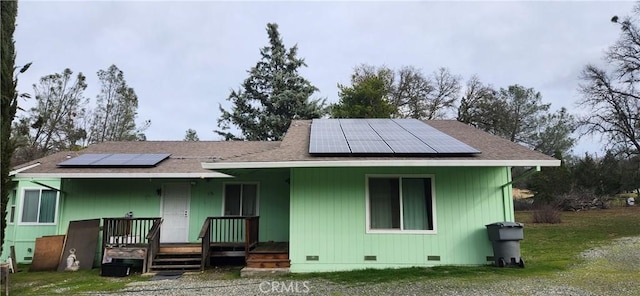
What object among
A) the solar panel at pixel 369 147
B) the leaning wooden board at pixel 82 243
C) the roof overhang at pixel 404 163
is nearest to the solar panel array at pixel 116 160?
the leaning wooden board at pixel 82 243

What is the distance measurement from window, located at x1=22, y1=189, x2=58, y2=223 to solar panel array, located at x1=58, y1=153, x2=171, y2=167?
117 cm

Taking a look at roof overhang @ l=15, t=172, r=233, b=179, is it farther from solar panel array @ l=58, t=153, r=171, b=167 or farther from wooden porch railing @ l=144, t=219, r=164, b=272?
wooden porch railing @ l=144, t=219, r=164, b=272

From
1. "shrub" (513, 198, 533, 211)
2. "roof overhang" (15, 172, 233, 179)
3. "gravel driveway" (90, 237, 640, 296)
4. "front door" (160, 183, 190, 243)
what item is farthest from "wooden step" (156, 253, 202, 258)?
"shrub" (513, 198, 533, 211)

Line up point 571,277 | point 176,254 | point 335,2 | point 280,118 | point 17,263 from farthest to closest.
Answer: point 280,118, point 335,2, point 17,263, point 176,254, point 571,277

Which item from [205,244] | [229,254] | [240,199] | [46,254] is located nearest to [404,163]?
[229,254]

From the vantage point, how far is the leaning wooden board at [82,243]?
30.0ft

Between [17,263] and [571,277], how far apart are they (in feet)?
40.7

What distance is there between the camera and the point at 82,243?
9.31 m

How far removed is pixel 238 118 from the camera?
24312mm

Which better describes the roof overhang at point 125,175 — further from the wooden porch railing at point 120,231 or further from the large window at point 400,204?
the large window at point 400,204

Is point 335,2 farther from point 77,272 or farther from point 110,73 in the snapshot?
point 110,73

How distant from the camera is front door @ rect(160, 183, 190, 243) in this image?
9867 millimetres

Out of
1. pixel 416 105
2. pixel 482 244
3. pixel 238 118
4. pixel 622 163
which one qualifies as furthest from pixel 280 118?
pixel 622 163

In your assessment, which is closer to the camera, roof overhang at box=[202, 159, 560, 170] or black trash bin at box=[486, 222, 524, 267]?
roof overhang at box=[202, 159, 560, 170]
